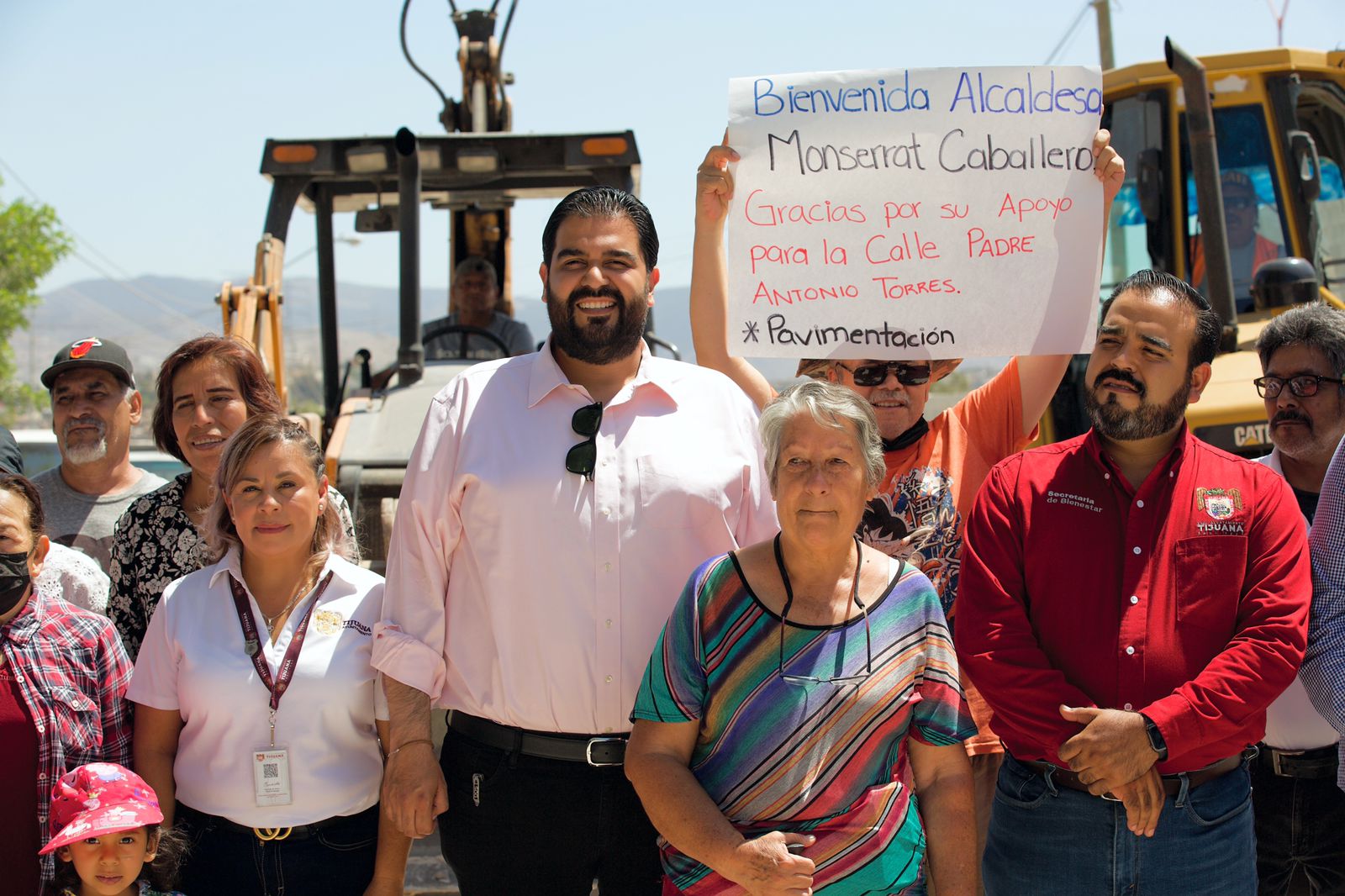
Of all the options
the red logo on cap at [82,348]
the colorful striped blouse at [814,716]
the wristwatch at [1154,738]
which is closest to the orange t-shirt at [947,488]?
the colorful striped blouse at [814,716]

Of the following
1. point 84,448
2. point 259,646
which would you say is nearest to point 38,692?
point 259,646

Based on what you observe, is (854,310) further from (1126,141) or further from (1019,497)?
(1126,141)

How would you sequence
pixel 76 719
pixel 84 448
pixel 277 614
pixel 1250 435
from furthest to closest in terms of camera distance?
1. pixel 1250 435
2. pixel 84 448
3. pixel 277 614
4. pixel 76 719

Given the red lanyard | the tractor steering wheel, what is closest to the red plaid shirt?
the red lanyard

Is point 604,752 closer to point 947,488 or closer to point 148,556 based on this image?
point 947,488

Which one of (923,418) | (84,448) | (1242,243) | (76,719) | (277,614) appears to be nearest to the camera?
(76,719)

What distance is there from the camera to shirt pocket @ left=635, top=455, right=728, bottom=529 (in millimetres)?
2811

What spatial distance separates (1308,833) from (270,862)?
2.50 metres

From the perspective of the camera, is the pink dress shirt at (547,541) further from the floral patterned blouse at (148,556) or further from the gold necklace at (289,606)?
the floral patterned blouse at (148,556)

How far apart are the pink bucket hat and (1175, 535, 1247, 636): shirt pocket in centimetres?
222

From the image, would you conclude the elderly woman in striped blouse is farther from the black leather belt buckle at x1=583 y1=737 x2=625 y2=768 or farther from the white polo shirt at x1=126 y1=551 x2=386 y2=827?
the white polo shirt at x1=126 y1=551 x2=386 y2=827

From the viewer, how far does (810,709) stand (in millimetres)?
2457

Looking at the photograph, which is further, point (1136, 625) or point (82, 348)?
point (82, 348)

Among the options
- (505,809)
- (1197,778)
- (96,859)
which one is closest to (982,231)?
(1197,778)
